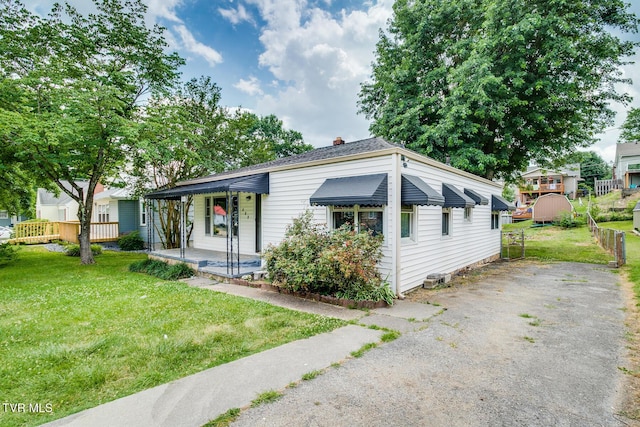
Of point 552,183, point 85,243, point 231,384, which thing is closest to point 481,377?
point 231,384

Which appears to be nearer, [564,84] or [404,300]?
[404,300]

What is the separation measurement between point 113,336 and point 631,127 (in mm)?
38478

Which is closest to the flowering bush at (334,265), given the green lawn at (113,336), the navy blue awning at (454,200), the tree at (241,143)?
the green lawn at (113,336)

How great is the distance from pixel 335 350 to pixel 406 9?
18305 millimetres

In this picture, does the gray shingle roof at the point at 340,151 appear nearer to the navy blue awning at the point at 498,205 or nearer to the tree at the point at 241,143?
the tree at the point at 241,143

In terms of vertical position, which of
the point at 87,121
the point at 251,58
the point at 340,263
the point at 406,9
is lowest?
the point at 340,263

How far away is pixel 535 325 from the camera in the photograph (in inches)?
210

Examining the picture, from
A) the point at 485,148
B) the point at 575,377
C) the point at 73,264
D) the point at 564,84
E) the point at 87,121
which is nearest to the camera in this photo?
the point at 575,377

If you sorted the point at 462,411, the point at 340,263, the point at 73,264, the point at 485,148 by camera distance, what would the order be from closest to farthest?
the point at 462,411, the point at 340,263, the point at 73,264, the point at 485,148

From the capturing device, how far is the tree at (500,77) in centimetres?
1282

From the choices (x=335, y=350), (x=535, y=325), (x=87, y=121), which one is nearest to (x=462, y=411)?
(x=335, y=350)

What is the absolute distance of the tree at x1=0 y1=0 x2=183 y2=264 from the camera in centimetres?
923

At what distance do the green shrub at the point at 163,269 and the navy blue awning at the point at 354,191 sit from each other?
5092 mm

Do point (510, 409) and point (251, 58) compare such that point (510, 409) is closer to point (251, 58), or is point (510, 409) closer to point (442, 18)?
point (251, 58)
